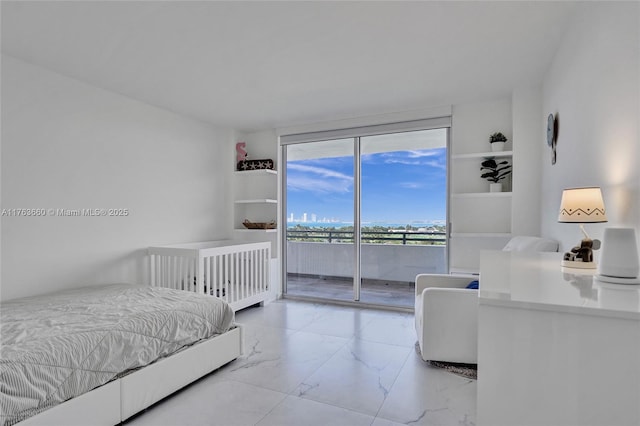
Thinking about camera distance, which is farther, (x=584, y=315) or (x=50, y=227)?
(x=50, y=227)

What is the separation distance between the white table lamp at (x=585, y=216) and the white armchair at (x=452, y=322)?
39.0 inches

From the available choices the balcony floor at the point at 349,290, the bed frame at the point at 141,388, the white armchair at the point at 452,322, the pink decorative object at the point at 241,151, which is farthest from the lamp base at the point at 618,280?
the pink decorative object at the point at 241,151

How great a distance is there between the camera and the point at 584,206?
150 centimetres

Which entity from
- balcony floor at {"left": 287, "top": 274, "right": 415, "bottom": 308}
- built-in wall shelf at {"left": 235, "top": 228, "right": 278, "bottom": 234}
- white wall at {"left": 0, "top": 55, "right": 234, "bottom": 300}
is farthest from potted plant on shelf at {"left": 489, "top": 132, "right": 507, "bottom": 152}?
white wall at {"left": 0, "top": 55, "right": 234, "bottom": 300}

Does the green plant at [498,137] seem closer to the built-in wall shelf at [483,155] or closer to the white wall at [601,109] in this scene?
the built-in wall shelf at [483,155]

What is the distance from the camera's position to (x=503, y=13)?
204cm

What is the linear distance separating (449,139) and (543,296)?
317 centimetres

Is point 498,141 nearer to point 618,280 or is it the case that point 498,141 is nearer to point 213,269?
point 618,280

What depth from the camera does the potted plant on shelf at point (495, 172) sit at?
3.53 metres

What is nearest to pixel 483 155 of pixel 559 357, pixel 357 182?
pixel 357 182

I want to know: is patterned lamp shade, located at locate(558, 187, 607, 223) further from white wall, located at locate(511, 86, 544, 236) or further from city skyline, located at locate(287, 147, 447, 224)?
city skyline, located at locate(287, 147, 447, 224)

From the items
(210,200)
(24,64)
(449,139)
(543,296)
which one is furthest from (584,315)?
(210,200)

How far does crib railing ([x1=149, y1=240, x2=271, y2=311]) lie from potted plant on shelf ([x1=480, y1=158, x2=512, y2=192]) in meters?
2.69

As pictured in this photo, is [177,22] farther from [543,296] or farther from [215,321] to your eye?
[543,296]
